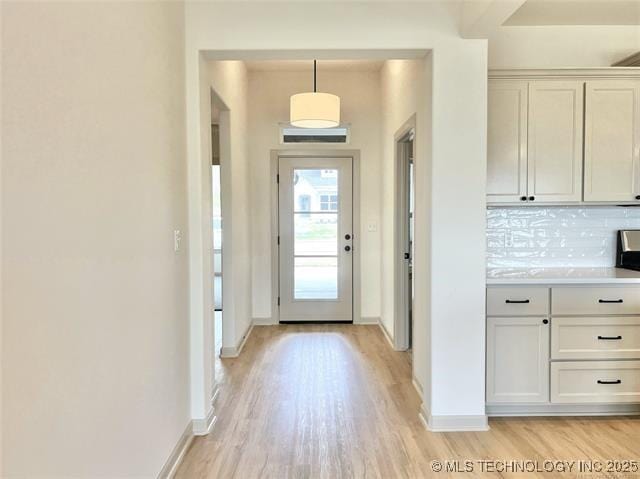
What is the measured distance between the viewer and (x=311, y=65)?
4.99 metres

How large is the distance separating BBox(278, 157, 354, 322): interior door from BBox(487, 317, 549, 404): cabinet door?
2.66 meters

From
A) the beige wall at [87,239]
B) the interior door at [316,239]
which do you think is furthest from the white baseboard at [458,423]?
the interior door at [316,239]

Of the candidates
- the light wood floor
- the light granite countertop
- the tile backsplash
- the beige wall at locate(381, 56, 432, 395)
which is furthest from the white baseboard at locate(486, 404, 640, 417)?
the tile backsplash

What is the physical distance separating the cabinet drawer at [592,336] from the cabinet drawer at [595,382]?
6 centimetres

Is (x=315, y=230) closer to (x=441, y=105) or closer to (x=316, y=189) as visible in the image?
(x=316, y=189)

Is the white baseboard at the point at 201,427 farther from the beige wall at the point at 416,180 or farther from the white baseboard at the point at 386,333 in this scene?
the white baseboard at the point at 386,333

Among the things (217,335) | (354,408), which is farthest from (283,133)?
(354,408)

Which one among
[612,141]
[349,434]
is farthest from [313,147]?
[349,434]

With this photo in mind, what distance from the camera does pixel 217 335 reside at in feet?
16.3

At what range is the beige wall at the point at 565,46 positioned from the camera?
3.37 m

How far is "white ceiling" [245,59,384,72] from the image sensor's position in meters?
4.84

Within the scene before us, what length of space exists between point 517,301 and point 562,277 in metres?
0.33

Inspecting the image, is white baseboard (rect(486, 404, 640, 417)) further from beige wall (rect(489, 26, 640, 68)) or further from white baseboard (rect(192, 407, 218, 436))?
beige wall (rect(489, 26, 640, 68))

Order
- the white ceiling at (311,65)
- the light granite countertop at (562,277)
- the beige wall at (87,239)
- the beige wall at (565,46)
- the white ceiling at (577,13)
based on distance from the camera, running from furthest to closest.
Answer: the white ceiling at (311,65) → the beige wall at (565,46) → the white ceiling at (577,13) → the light granite countertop at (562,277) → the beige wall at (87,239)
